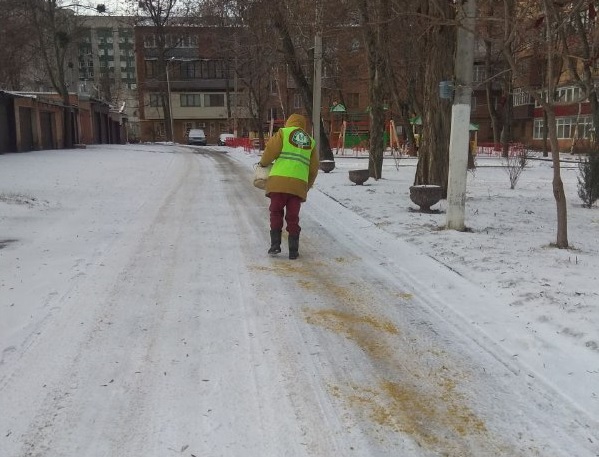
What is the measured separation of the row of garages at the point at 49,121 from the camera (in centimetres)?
2577

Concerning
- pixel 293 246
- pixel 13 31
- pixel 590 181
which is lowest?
pixel 293 246

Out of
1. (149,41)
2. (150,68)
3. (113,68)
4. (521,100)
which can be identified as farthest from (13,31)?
(113,68)

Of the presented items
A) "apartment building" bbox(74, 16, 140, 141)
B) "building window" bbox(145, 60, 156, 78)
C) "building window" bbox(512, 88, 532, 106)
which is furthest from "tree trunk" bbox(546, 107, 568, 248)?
"building window" bbox(145, 60, 156, 78)

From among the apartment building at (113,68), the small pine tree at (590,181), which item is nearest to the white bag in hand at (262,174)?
the small pine tree at (590,181)

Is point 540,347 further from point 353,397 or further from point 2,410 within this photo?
point 2,410

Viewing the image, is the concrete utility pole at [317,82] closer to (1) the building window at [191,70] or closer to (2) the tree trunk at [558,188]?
(2) the tree trunk at [558,188]

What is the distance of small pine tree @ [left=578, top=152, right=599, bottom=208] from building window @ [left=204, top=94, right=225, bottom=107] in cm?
6290

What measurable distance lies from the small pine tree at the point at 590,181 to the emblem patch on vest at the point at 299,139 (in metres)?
7.07

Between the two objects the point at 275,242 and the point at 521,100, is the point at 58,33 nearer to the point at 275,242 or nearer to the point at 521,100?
the point at 275,242

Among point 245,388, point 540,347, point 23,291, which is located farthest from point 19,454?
point 540,347

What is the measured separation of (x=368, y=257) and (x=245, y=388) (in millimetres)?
3611

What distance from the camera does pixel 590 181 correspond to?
36.3 feet

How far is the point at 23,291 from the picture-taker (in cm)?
508

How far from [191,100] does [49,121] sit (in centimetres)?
3962
